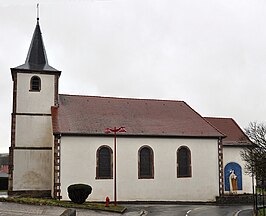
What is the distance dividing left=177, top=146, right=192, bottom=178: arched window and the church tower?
985cm

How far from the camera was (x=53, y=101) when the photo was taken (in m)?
30.7

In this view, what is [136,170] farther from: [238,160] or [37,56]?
[37,56]

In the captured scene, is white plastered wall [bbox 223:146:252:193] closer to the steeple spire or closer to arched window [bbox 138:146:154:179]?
arched window [bbox 138:146:154:179]

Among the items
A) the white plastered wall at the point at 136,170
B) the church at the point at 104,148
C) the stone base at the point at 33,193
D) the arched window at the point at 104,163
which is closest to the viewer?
the white plastered wall at the point at 136,170

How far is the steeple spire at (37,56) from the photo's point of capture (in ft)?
103

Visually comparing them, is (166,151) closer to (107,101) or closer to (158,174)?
(158,174)

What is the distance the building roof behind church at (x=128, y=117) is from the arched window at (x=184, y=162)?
124 centimetres

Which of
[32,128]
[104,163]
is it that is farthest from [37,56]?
[104,163]

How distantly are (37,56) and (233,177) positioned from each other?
19.1 meters

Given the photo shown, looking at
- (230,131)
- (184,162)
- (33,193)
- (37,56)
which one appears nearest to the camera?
(33,193)

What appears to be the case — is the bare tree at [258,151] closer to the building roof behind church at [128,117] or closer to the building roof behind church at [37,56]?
the building roof behind church at [128,117]

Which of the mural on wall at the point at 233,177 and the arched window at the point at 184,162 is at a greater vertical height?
the arched window at the point at 184,162

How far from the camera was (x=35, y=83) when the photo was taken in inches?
1212

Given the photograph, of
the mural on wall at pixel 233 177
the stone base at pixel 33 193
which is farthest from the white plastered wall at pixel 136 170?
the stone base at pixel 33 193
